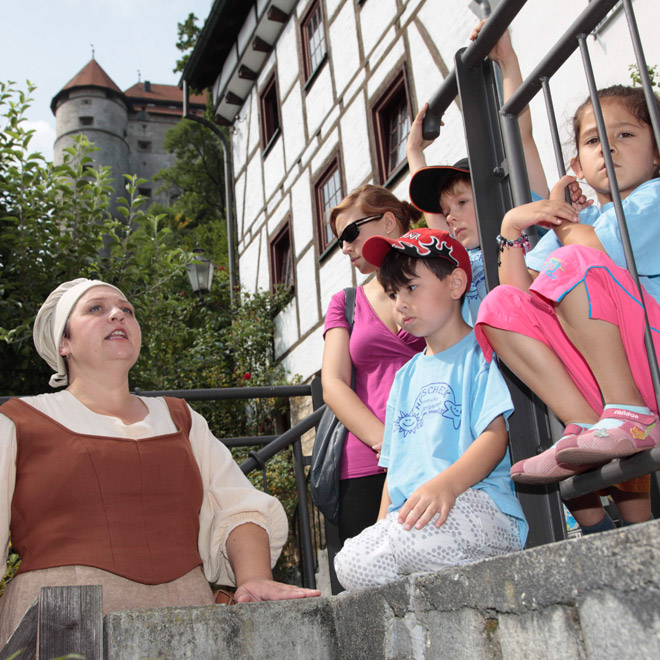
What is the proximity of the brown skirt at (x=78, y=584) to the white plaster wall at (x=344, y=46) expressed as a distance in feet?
27.8

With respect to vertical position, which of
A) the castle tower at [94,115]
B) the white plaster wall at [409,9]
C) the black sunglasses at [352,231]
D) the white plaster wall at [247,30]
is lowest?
the black sunglasses at [352,231]

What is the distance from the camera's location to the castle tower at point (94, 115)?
133 feet

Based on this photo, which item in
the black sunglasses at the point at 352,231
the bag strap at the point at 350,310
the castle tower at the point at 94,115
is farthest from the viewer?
the castle tower at the point at 94,115

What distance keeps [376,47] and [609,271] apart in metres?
7.93

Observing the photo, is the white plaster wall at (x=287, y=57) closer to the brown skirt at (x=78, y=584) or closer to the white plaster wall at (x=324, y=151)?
the white plaster wall at (x=324, y=151)

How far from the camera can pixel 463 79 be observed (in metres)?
2.24

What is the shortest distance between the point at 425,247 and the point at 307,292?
818 cm

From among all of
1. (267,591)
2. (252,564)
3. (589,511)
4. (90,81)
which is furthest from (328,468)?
(90,81)

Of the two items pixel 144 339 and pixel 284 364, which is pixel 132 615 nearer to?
pixel 144 339

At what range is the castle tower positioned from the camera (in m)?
40.6

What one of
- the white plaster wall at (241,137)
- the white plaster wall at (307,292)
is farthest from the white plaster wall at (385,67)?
the white plaster wall at (241,137)

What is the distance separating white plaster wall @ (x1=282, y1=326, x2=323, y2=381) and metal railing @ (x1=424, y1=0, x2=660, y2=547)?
7.50m

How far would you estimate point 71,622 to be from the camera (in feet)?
4.96

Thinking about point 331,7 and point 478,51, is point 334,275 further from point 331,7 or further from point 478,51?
point 478,51
